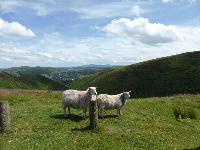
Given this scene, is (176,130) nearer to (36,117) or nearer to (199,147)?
(199,147)

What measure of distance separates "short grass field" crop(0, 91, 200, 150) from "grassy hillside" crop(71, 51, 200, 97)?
91297 millimetres

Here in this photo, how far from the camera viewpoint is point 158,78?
484ft

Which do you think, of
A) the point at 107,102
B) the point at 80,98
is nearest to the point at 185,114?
the point at 107,102

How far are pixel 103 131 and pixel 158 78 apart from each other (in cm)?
11804

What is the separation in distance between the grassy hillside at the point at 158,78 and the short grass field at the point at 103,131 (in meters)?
91.3

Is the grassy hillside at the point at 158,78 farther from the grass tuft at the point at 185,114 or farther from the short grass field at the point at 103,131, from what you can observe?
the short grass field at the point at 103,131

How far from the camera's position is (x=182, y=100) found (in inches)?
2138

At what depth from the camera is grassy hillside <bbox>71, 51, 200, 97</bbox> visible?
446 ft

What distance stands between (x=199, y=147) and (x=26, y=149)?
1214cm

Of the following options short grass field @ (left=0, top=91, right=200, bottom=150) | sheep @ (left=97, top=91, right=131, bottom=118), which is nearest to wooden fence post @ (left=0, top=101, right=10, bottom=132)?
short grass field @ (left=0, top=91, right=200, bottom=150)

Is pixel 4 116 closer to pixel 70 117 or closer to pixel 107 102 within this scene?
pixel 70 117

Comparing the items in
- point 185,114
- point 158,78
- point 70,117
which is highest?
point 70,117

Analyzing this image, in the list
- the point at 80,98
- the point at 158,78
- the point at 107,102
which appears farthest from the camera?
the point at 158,78

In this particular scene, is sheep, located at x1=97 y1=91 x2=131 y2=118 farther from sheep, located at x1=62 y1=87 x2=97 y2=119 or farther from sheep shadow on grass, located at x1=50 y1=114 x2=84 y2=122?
sheep shadow on grass, located at x1=50 y1=114 x2=84 y2=122
